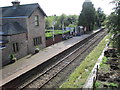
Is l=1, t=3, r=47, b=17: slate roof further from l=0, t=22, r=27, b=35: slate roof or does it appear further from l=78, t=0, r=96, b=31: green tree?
l=78, t=0, r=96, b=31: green tree

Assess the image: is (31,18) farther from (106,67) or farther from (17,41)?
(106,67)

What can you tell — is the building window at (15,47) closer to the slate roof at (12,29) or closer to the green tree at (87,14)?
the slate roof at (12,29)

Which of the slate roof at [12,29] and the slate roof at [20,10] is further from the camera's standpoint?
the slate roof at [20,10]

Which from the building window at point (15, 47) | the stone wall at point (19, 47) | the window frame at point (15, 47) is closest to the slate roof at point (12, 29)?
the stone wall at point (19, 47)

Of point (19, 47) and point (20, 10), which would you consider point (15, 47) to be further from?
point (20, 10)

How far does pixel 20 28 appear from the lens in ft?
65.9

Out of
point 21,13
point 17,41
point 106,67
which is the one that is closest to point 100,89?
point 106,67

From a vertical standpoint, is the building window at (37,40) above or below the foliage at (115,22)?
below

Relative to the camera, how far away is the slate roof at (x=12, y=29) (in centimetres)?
1762

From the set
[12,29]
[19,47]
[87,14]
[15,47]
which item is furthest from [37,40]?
[87,14]

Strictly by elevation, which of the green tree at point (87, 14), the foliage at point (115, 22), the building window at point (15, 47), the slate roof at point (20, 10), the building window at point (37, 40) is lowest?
the building window at point (15, 47)

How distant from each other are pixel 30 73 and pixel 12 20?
1154cm

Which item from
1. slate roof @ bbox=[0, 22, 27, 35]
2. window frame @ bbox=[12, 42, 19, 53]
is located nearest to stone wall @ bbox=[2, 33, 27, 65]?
window frame @ bbox=[12, 42, 19, 53]

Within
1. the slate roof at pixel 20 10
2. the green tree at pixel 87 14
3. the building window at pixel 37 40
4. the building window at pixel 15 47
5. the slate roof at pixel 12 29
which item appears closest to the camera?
the slate roof at pixel 12 29
